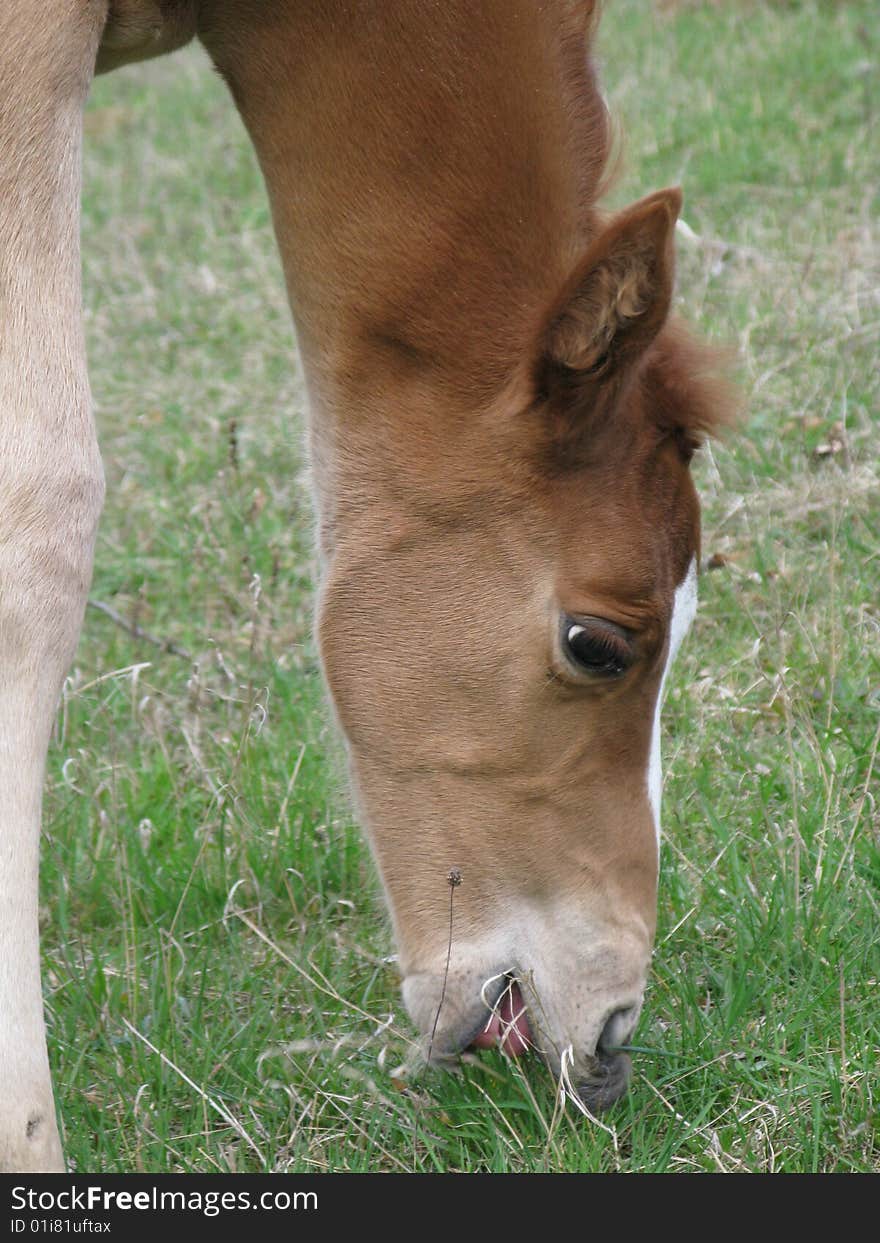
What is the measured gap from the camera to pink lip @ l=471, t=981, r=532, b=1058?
2902mm

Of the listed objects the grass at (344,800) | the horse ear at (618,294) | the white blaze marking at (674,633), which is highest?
the horse ear at (618,294)

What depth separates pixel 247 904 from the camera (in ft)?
12.2

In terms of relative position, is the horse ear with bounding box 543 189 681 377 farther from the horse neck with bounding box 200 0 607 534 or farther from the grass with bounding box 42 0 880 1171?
the grass with bounding box 42 0 880 1171

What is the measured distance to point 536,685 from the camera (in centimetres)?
290

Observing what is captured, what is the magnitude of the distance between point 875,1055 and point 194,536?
2.88m

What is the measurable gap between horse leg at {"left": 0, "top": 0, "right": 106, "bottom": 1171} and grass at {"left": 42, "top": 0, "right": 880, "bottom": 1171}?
25.8 inches

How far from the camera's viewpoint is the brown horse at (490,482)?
9.45ft

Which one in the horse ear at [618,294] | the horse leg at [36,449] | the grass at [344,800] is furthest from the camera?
the grass at [344,800]

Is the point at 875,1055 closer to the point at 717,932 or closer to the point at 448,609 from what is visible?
the point at 717,932

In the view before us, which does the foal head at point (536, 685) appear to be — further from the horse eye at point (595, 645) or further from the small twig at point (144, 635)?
the small twig at point (144, 635)

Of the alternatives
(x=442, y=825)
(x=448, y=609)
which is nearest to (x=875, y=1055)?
(x=442, y=825)

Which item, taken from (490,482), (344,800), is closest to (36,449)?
(490,482)

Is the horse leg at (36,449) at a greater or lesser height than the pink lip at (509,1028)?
greater

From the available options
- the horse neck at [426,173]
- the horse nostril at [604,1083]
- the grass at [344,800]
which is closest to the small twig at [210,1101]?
the grass at [344,800]
